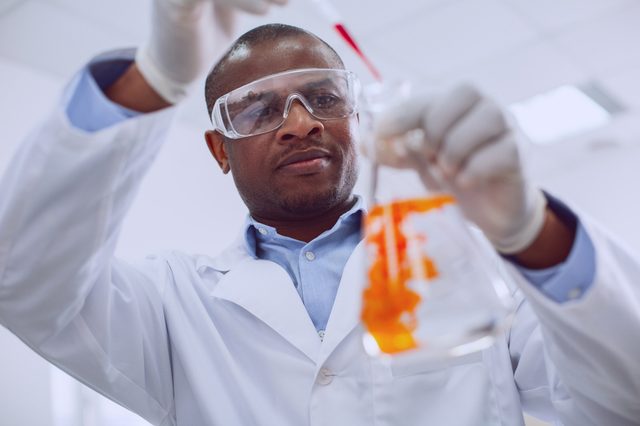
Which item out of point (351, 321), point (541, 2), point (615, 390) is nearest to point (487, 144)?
point (615, 390)

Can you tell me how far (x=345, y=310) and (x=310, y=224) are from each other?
0.29m

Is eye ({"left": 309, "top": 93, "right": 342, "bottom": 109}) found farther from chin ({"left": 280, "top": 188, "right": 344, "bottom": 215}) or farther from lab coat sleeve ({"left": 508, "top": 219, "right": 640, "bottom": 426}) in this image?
lab coat sleeve ({"left": 508, "top": 219, "right": 640, "bottom": 426})

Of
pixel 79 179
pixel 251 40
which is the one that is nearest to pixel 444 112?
pixel 79 179

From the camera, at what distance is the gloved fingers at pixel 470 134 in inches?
31.6

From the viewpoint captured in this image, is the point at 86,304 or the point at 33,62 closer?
the point at 86,304

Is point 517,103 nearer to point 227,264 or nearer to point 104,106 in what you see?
point 227,264

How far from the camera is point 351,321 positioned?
1.33 metres

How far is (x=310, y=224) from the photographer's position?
1.58m

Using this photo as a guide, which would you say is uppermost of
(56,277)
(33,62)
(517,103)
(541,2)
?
(56,277)

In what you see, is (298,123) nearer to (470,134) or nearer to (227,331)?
(227,331)

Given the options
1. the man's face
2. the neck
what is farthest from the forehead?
the neck

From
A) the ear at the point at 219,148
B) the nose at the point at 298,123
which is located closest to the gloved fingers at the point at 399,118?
the nose at the point at 298,123

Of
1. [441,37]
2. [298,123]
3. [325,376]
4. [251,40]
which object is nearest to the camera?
[325,376]

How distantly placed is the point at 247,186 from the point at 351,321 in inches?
16.7
